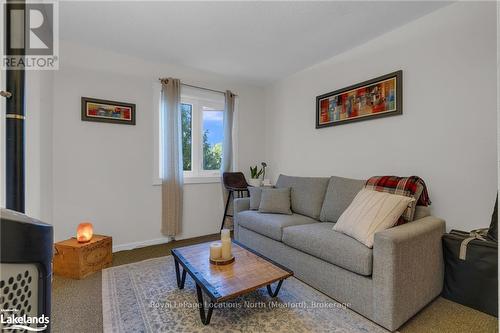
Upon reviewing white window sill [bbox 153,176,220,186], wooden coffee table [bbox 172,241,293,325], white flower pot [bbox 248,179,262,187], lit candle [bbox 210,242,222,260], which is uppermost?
white window sill [bbox 153,176,220,186]

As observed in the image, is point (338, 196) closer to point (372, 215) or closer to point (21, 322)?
point (372, 215)

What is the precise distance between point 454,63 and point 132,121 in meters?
3.29

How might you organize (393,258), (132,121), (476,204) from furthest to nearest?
(132,121) → (476,204) → (393,258)

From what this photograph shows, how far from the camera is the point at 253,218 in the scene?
8.88 feet

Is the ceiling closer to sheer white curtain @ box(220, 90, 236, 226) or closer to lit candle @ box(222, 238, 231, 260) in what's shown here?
sheer white curtain @ box(220, 90, 236, 226)

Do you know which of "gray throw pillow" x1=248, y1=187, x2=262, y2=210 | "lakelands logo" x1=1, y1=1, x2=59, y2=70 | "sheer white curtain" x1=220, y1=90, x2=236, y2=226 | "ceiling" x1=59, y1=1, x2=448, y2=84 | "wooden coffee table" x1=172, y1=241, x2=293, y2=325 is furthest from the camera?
"sheer white curtain" x1=220, y1=90, x2=236, y2=226

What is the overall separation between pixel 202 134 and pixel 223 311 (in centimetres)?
244

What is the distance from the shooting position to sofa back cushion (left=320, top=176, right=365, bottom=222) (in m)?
2.38

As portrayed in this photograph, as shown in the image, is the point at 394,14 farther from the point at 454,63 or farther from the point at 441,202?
the point at 441,202

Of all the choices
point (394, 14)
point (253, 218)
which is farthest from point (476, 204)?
point (253, 218)

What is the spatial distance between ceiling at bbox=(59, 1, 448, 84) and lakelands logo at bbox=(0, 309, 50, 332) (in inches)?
86.5

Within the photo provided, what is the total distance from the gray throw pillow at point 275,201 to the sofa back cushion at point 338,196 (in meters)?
0.44

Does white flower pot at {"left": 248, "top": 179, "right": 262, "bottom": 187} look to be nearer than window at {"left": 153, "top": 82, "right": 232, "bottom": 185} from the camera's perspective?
No

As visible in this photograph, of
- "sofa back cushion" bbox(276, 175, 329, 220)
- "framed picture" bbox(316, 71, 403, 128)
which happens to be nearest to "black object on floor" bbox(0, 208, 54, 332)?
"sofa back cushion" bbox(276, 175, 329, 220)
